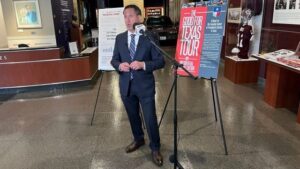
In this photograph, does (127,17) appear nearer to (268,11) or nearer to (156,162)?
(156,162)

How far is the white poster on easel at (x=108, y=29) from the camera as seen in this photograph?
3.29 meters

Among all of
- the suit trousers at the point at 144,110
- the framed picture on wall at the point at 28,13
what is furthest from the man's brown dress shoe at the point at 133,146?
the framed picture on wall at the point at 28,13

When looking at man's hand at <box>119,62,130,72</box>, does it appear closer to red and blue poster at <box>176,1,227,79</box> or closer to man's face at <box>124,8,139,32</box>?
man's face at <box>124,8,139,32</box>

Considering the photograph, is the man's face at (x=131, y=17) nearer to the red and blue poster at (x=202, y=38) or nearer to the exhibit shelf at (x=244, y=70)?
the red and blue poster at (x=202, y=38)

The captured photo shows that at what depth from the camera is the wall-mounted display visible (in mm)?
3997

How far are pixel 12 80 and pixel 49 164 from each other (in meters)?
2.88

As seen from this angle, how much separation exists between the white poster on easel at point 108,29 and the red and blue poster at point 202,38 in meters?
0.93

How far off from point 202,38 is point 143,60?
720mm

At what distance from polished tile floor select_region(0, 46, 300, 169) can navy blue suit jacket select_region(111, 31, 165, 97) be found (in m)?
0.78

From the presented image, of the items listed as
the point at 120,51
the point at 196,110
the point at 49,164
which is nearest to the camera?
the point at 120,51

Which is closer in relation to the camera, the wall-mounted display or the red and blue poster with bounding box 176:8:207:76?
the red and blue poster with bounding box 176:8:207:76

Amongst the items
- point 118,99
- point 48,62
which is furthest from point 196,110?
point 48,62

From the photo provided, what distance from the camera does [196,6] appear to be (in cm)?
265

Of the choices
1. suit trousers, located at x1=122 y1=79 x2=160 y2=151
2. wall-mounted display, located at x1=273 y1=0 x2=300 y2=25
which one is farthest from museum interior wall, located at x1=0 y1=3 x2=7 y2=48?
wall-mounted display, located at x1=273 y1=0 x2=300 y2=25
